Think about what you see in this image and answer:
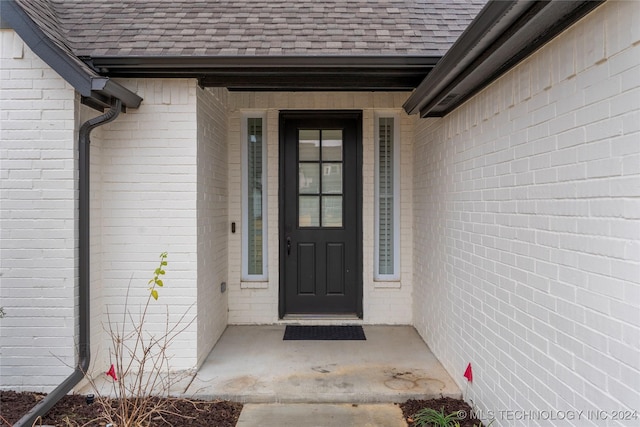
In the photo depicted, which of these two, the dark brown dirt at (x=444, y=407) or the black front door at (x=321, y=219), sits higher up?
the black front door at (x=321, y=219)

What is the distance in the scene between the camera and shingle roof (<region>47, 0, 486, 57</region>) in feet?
11.2

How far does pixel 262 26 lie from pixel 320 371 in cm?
314

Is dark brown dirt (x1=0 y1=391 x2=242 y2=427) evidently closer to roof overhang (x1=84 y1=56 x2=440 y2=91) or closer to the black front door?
the black front door

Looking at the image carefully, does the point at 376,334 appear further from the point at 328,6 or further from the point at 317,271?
the point at 328,6

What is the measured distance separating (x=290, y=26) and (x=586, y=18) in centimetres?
263

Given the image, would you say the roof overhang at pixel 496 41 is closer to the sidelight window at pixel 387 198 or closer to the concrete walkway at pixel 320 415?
the sidelight window at pixel 387 198

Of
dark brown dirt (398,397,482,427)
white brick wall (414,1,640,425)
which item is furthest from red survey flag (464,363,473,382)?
dark brown dirt (398,397,482,427)

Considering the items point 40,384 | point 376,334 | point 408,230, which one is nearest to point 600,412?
point 376,334

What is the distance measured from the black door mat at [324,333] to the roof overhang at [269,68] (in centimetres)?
260

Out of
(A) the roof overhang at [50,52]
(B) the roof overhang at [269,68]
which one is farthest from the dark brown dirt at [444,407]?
(A) the roof overhang at [50,52]

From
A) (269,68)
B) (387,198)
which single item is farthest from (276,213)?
(269,68)

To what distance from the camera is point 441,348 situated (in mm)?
3623

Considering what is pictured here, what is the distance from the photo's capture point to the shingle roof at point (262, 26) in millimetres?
3404

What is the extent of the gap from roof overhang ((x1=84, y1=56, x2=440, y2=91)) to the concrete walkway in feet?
8.84
